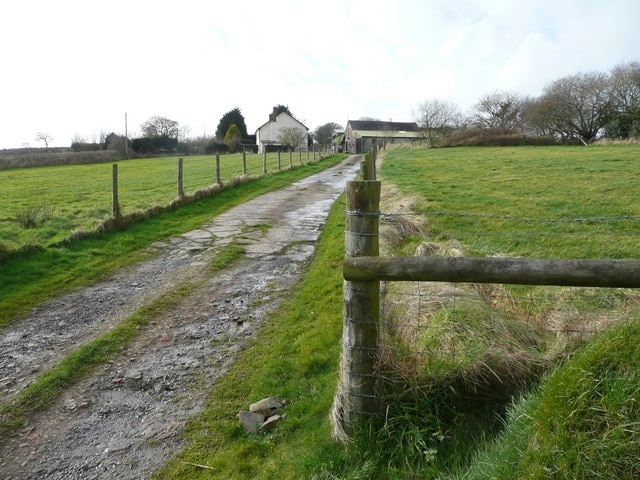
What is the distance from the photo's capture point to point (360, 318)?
125 inches

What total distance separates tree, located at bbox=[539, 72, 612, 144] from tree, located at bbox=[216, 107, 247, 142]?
47.8 m

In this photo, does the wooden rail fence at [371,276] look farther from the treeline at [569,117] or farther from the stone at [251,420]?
the treeline at [569,117]

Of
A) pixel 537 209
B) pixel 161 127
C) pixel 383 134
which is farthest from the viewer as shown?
pixel 383 134

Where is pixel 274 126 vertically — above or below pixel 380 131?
above

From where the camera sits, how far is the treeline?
47875mm

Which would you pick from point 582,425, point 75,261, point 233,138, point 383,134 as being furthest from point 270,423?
point 383,134

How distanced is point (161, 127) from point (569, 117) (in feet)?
179

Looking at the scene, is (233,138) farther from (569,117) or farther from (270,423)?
(270,423)

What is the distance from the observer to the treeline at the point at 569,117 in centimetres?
4788

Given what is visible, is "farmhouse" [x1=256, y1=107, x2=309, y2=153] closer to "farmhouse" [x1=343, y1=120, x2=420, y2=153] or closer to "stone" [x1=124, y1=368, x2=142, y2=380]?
"farmhouse" [x1=343, y1=120, x2=420, y2=153]

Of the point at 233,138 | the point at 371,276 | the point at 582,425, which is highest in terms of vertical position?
the point at 233,138

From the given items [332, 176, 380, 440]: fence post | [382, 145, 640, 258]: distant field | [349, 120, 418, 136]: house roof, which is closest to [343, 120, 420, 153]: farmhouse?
[349, 120, 418, 136]: house roof

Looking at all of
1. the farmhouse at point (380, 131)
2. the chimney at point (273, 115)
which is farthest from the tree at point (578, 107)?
the chimney at point (273, 115)

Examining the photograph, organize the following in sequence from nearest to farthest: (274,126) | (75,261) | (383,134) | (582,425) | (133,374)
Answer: (582,425)
(133,374)
(75,261)
(274,126)
(383,134)
